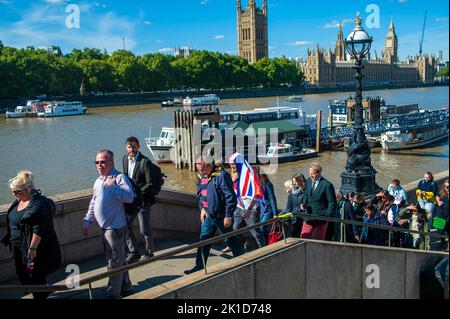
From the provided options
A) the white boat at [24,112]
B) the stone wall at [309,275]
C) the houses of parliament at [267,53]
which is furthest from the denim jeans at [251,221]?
the houses of parliament at [267,53]

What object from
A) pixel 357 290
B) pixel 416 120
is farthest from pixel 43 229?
pixel 416 120

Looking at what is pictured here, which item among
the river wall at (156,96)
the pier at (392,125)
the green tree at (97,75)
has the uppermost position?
the green tree at (97,75)

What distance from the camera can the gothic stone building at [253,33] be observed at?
13875 cm

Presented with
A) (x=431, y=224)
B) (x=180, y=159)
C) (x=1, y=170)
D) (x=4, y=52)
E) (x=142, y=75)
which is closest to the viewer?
(x=431, y=224)

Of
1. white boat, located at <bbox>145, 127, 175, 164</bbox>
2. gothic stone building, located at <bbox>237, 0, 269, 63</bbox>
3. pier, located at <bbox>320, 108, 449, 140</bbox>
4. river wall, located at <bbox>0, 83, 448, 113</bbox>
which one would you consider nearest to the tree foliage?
river wall, located at <bbox>0, 83, 448, 113</bbox>

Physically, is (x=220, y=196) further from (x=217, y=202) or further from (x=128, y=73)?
(x=128, y=73)

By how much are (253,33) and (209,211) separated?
138384 mm

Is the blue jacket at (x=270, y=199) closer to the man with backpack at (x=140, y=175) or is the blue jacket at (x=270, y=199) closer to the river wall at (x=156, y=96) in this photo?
the man with backpack at (x=140, y=175)

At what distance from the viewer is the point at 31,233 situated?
360 centimetres

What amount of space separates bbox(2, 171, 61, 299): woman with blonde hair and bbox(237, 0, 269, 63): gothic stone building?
139 m

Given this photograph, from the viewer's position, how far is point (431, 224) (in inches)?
282

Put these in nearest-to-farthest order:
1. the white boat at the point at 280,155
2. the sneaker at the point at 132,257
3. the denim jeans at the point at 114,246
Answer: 1. the denim jeans at the point at 114,246
2. the sneaker at the point at 132,257
3. the white boat at the point at 280,155

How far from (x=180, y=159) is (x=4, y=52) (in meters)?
55.4

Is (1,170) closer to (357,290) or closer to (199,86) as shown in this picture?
(357,290)
